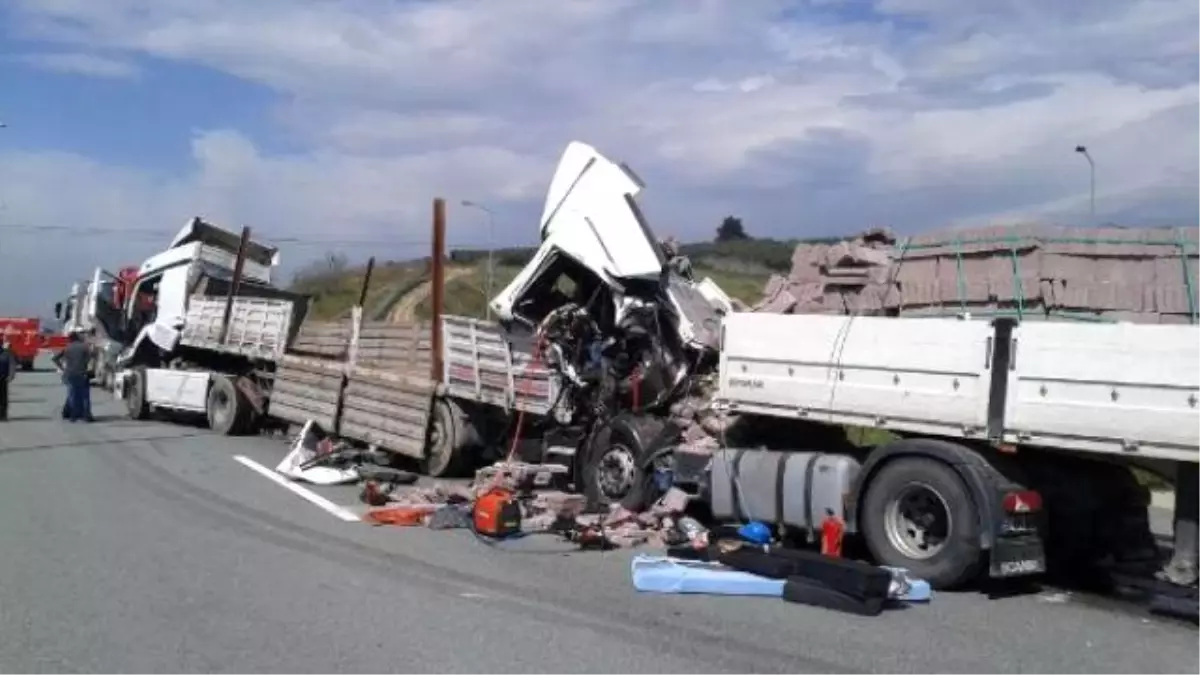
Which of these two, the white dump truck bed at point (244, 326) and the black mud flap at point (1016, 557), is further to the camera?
the white dump truck bed at point (244, 326)

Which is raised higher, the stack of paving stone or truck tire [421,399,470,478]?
the stack of paving stone

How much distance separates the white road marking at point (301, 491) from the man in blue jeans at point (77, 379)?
24.6 feet

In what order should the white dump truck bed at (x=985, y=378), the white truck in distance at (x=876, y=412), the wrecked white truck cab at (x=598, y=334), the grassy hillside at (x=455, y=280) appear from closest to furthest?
1. the white dump truck bed at (x=985, y=378)
2. the white truck in distance at (x=876, y=412)
3. the wrecked white truck cab at (x=598, y=334)
4. the grassy hillside at (x=455, y=280)

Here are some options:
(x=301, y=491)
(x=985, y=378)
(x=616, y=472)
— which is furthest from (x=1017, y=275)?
(x=301, y=491)

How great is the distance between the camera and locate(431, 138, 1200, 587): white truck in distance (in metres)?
8.12

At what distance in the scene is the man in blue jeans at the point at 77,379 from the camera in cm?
2275

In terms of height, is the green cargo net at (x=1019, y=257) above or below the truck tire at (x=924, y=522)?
above

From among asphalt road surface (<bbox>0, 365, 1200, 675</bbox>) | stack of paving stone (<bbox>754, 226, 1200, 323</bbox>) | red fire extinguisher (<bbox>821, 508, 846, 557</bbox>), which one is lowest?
asphalt road surface (<bbox>0, 365, 1200, 675</bbox>)

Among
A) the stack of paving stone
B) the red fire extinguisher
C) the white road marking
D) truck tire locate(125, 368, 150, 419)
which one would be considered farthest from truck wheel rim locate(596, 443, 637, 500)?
truck tire locate(125, 368, 150, 419)

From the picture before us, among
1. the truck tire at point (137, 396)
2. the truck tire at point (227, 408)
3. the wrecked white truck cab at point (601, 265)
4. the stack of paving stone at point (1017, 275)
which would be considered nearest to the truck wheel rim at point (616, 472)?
the wrecked white truck cab at point (601, 265)

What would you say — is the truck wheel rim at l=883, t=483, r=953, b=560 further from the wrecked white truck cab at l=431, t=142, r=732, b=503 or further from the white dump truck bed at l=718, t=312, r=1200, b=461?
the wrecked white truck cab at l=431, t=142, r=732, b=503

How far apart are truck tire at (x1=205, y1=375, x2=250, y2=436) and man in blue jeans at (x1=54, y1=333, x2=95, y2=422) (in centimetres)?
333

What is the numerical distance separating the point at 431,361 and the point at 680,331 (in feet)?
12.9

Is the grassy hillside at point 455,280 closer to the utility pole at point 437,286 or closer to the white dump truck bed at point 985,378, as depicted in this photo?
the utility pole at point 437,286
